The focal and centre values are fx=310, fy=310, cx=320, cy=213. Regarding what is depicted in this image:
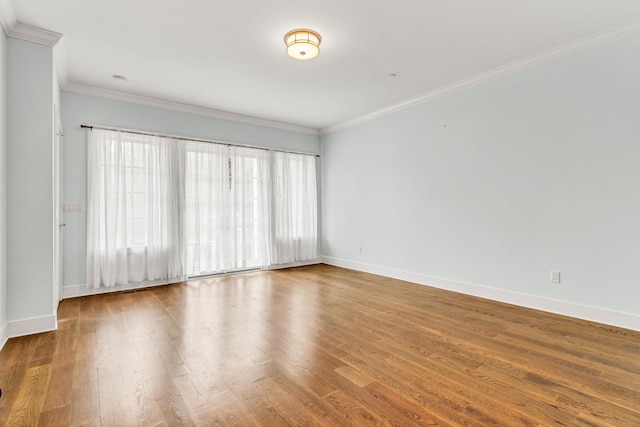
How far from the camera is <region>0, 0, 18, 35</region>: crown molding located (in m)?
2.58

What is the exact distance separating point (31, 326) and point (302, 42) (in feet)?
12.4

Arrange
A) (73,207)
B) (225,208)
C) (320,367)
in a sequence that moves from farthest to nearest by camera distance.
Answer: (225,208) < (73,207) < (320,367)

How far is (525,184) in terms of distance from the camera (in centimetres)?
374

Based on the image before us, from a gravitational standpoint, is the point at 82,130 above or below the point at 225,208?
above

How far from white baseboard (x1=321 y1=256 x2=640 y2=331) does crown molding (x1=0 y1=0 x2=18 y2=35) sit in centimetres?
544

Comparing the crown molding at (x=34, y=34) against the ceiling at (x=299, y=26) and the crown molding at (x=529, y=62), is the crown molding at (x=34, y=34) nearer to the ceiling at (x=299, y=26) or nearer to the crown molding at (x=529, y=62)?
the ceiling at (x=299, y=26)

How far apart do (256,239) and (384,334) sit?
3.56m

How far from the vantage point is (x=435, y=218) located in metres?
4.71

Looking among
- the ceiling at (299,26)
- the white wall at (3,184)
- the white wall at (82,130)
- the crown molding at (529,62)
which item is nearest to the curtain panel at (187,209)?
the white wall at (82,130)

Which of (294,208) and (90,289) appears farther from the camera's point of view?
(294,208)

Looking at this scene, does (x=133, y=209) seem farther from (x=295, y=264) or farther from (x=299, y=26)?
(x=299, y=26)

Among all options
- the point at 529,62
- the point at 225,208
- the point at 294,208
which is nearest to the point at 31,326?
the point at 225,208

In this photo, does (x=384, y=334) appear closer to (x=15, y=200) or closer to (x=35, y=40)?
(x=15, y=200)

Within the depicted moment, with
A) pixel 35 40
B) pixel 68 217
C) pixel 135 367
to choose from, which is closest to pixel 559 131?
pixel 135 367
